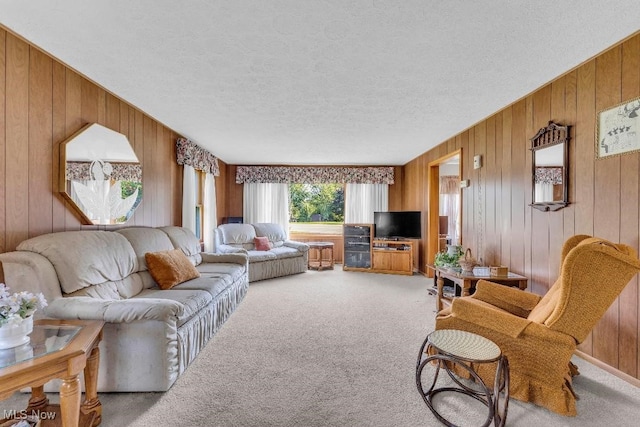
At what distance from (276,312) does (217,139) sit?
107 inches

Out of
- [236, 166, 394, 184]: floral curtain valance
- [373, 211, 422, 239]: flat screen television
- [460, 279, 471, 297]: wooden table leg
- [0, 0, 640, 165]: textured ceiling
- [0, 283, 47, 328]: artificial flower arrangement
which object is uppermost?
[0, 0, 640, 165]: textured ceiling

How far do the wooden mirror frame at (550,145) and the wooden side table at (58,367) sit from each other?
11.4 feet

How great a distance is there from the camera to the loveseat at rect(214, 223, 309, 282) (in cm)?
529

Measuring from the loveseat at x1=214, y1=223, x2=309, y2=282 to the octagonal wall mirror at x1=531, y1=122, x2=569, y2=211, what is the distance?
12.9ft

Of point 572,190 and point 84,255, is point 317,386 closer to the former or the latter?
point 84,255

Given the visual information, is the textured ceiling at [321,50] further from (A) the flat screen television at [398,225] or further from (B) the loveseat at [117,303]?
(A) the flat screen television at [398,225]

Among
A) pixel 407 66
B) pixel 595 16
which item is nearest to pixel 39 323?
pixel 407 66

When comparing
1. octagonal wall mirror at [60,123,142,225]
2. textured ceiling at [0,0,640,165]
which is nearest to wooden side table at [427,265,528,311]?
textured ceiling at [0,0,640,165]

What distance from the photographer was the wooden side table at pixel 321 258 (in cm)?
632

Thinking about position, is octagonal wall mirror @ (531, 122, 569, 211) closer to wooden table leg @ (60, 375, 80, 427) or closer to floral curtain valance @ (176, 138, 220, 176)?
wooden table leg @ (60, 375, 80, 427)

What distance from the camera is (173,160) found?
4340 millimetres

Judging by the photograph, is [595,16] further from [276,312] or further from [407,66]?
[276,312]

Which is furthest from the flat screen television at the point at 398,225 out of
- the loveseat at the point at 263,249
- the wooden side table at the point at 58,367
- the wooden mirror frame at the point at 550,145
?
the wooden side table at the point at 58,367

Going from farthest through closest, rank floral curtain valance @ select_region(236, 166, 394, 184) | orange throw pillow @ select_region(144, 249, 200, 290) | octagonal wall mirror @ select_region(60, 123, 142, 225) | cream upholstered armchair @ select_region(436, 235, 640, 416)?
floral curtain valance @ select_region(236, 166, 394, 184) < orange throw pillow @ select_region(144, 249, 200, 290) < octagonal wall mirror @ select_region(60, 123, 142, 225) < cream upholstered armchair @ select_region(436, 235, 640, 416)
